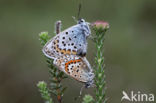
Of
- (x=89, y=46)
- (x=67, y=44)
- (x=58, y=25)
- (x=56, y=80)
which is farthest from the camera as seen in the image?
(x=89, y=46)

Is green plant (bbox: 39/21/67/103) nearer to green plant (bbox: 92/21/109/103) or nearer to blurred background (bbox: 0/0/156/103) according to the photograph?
green plant (bbox: 92/21/109/103)

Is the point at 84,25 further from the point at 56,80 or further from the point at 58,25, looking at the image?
the point at 56,80

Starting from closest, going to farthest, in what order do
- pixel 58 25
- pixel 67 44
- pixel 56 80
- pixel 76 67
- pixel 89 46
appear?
pixel 56 80 → pixel 58 25 → pixel 76 67 → pixel 67 44 → pixel 89 46

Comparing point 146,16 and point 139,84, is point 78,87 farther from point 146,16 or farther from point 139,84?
point 146,16

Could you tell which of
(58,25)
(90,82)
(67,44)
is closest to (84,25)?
(67,44)

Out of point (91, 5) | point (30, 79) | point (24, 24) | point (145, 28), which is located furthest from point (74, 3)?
point (30, 79)

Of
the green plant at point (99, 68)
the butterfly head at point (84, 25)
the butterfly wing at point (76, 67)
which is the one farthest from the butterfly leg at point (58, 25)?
the butterfly head at point (84, 25)

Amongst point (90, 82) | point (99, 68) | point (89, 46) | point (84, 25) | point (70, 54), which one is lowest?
point (89, 46)

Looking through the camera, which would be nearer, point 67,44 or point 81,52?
point 81,52
